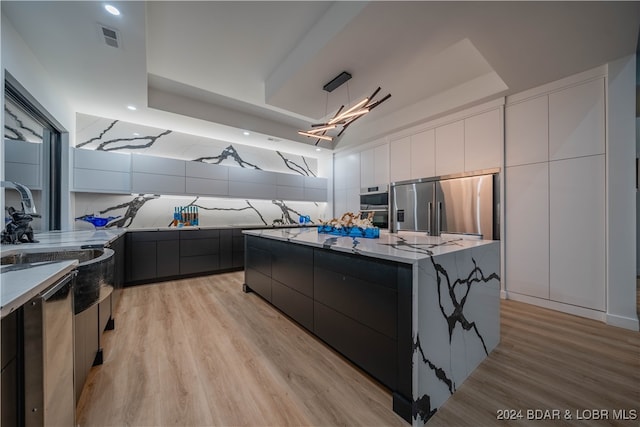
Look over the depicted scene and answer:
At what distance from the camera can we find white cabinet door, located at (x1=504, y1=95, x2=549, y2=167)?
2.79m

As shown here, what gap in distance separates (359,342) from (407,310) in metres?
0.50

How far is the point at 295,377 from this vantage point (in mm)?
1564

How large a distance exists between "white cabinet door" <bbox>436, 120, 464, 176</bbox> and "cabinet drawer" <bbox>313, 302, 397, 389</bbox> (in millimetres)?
2893

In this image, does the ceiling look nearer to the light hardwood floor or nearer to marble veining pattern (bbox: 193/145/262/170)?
marble veining pattern (bbox: 193/145/262/170)

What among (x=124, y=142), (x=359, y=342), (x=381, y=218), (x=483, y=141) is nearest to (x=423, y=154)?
(x=483, y=141)

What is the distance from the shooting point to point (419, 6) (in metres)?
1.70

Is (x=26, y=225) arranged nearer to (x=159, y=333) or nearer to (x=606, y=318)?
(x=159, y=333)

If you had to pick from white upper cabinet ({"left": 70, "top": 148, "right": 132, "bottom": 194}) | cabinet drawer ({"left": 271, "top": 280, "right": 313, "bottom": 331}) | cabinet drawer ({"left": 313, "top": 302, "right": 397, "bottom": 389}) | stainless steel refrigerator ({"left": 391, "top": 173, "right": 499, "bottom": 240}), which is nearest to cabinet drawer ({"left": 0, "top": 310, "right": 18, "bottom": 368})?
cabinet drawer ({"left": 313, "top": 302, "right": 397, "bottom": 389})

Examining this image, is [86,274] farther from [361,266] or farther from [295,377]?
[361,266]

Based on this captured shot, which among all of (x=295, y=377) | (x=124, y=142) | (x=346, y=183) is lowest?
(x=295, y=377)

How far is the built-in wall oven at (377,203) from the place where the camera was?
4.57m

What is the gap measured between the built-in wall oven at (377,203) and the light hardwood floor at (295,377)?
2484mm

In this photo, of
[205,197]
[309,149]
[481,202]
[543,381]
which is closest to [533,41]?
[481,202]

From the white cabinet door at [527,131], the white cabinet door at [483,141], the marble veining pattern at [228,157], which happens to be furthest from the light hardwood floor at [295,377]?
the marble veining pattern at [228,157]
